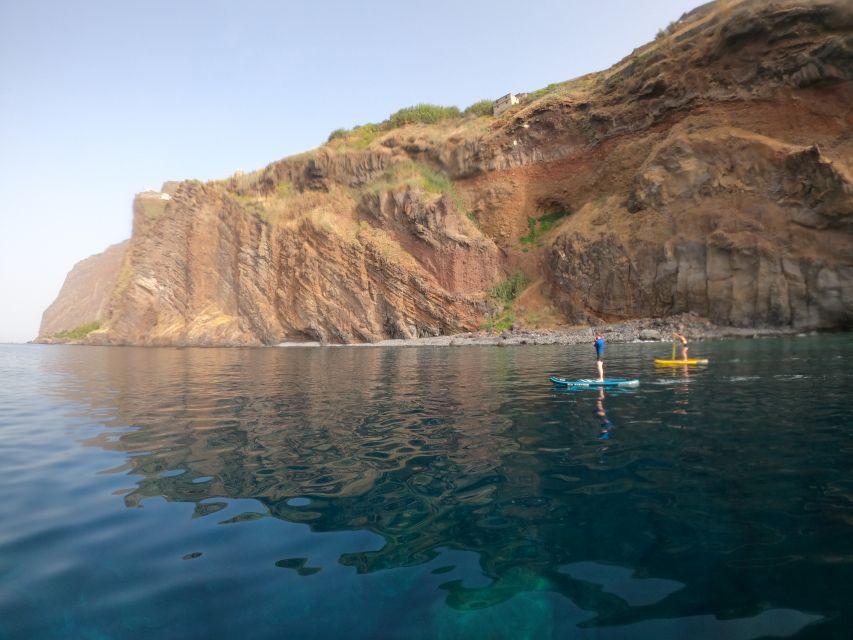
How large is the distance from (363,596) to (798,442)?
680cm

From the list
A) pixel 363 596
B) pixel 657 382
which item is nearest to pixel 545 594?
pixel 363 596

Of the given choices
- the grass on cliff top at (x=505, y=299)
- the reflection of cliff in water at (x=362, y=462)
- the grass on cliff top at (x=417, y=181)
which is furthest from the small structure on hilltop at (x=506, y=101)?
the reflection of cliff in water at (x=362, y=462)

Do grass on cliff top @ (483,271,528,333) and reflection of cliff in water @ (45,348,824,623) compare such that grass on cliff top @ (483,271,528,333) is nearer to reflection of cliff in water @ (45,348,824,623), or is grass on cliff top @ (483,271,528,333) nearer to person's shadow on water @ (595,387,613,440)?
reflection of cliff in water @ (45,348,824,623)

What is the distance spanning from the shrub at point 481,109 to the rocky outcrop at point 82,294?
111027mm

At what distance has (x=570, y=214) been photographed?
50.7 metres

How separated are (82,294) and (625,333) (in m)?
168

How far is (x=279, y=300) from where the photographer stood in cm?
5522

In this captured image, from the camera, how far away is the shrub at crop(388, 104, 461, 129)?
62.8 meters

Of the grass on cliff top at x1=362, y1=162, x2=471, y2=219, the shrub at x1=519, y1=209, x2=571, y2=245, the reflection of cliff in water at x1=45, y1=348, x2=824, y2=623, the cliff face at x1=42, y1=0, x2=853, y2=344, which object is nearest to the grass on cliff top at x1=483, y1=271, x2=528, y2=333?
the cliff face at x1=42, y1=0, x2=853, y2=344

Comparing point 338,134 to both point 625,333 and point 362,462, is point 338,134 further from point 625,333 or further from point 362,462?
point 362,462

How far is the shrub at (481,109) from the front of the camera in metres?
60.3

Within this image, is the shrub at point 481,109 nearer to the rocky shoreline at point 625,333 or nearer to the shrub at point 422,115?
the shrub at point 422,115

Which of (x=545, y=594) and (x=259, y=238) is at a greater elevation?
(x=259, y=238)

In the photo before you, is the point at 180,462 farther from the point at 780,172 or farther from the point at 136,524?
the point at 780,172
